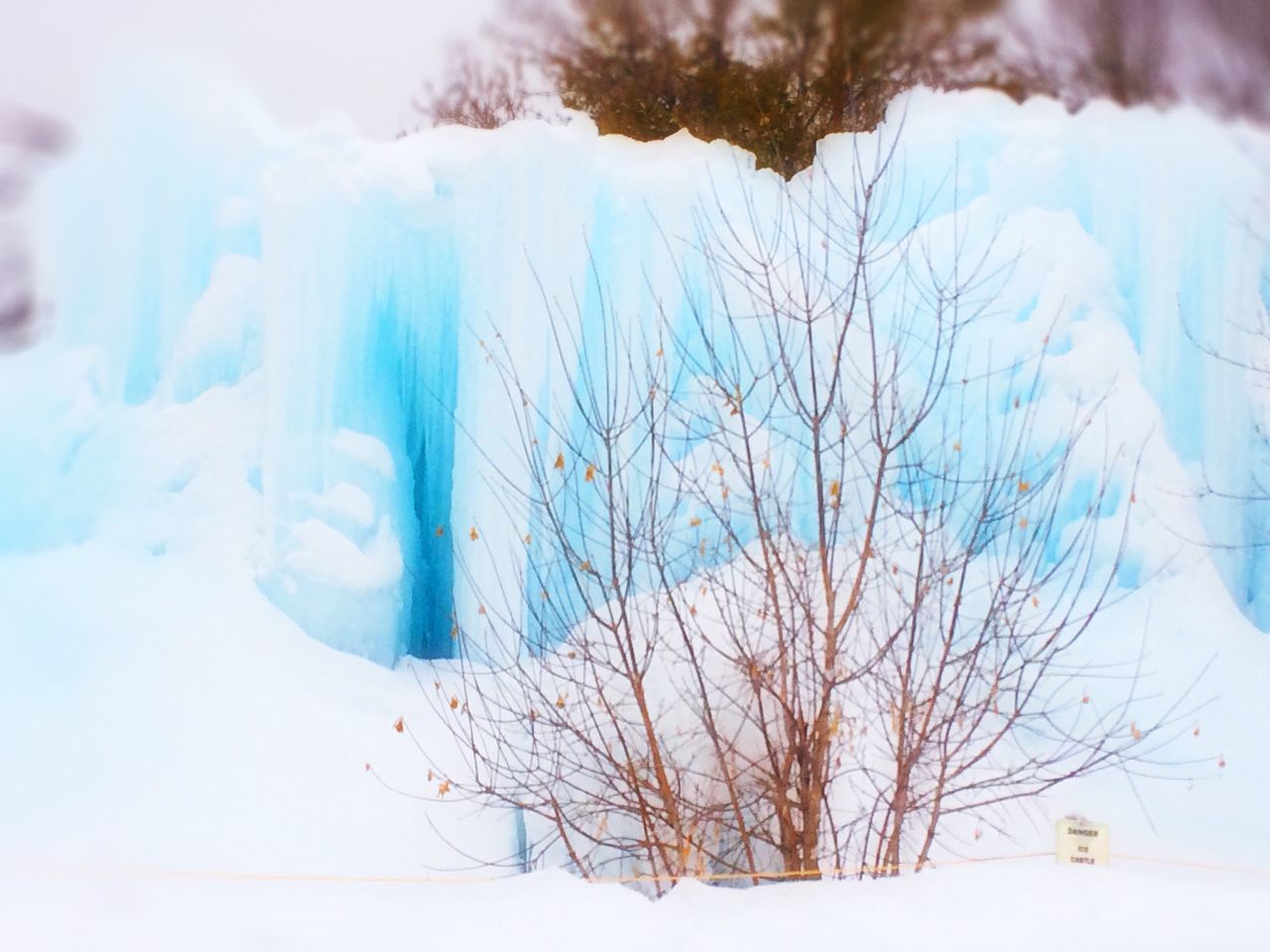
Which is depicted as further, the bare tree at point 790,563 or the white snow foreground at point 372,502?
the bare tree at point 790,563

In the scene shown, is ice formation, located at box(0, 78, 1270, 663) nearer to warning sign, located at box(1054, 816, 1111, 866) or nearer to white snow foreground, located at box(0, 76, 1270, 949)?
white snow foreground, located at box(0, 76, 1270, 949)

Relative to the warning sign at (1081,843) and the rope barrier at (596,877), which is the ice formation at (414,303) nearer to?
the rope barrier at (596,877)

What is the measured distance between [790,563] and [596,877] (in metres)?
0.77

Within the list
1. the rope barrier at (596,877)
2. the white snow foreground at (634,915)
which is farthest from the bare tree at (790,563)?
the white snow foreground at (634,915)

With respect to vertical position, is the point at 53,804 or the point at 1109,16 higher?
the point at 1109,16

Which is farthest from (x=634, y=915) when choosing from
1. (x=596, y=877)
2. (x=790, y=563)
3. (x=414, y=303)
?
(x=414, y=303)

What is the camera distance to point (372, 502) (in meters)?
2.16

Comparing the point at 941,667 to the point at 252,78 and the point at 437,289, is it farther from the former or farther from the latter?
the point at 252,78

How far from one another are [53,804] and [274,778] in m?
0.42

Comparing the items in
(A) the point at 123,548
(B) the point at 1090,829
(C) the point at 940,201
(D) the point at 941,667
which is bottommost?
(B) the point at 1090,829

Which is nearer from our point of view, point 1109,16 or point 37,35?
point 37,35

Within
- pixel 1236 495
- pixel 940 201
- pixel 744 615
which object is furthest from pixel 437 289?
pixel 1236 495

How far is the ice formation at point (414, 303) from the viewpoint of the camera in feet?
6.79

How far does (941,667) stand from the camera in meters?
2.01
